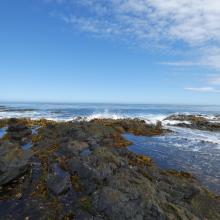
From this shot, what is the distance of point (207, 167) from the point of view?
16125mm

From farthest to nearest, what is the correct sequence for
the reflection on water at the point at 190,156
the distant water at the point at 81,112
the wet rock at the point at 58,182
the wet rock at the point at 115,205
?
1. the distant water at the point at 81,112
2. the reflection on water at the point at 190,156
3. the wet rock at the point at 58,182
4. the wet rock at the point at 115,205

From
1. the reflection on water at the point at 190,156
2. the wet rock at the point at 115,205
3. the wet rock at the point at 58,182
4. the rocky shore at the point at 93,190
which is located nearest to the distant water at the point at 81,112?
the reflection on water at the point at 190,156

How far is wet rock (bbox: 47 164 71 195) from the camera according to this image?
1133 cm

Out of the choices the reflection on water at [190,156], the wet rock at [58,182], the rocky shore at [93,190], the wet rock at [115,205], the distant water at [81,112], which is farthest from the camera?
the distant water at [81,112]

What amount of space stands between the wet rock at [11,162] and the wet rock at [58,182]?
171cm

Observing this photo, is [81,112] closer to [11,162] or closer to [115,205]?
[11,162]

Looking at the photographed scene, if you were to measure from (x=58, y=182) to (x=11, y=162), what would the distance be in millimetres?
3111

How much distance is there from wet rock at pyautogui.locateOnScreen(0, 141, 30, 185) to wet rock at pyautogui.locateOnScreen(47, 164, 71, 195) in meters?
1.71

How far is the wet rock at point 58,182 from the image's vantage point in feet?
37.2

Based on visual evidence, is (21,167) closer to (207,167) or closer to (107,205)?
(107,205)

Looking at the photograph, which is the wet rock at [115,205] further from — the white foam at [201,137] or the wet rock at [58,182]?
the white foam at [201,137]

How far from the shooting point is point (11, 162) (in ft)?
43.4

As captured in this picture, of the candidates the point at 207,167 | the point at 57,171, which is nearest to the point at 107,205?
the point at 57,171

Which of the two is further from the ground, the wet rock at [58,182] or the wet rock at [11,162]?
the wet rock at [11,162]
